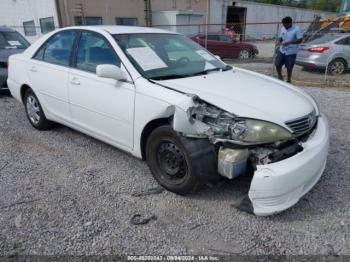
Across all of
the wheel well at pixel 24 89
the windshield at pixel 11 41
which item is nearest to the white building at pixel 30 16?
the windshield at pixel 11 41

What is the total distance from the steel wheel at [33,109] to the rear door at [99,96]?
1.07 metres

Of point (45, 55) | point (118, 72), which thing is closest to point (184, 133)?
point (118, 72)

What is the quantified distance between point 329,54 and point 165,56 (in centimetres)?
870

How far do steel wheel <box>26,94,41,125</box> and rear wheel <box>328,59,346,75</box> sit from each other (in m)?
9.62

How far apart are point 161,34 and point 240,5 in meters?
31.4

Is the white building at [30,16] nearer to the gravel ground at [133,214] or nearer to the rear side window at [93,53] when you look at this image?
the rear side window at [93,53]

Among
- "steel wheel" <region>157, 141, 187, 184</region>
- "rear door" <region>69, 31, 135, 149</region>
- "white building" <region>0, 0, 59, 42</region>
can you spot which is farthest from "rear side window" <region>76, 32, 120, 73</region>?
"white building" <region>0, 0, 59, 42</region>

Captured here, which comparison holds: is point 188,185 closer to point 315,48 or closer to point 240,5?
point 315,48

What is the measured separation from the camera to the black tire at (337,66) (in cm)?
1035

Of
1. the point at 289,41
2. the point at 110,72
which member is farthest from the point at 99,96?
the point at 289,41

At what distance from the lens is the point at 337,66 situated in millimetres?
10406

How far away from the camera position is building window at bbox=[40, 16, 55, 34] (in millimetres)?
17377

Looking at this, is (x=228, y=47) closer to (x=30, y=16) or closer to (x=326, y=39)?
(x=326, y=39)

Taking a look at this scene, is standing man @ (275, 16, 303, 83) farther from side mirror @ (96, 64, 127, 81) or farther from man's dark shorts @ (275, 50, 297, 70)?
side mirror @ (96, 64, 127, 81)
